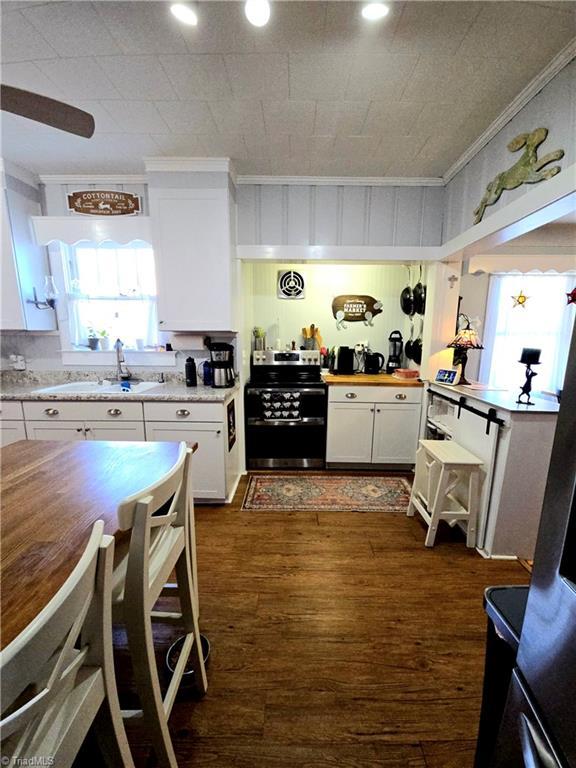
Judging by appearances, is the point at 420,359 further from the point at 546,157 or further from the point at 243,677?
the point at 243,677

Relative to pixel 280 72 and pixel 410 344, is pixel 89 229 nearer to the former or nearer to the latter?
pixel 280 72

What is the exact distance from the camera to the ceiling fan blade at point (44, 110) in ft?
3.33

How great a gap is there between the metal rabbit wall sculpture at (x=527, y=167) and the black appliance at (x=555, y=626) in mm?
1569

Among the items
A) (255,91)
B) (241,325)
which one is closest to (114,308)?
(241,325)

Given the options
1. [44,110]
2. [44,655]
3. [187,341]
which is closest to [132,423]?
[187,341]

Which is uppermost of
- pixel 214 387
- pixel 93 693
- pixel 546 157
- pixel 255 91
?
pixel 255 91

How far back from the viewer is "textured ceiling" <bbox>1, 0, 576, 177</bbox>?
123cm

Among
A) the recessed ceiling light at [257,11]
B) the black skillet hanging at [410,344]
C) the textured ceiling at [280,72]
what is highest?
the textured ceiling at [280,72]

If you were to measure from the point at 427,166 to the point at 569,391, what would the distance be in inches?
106

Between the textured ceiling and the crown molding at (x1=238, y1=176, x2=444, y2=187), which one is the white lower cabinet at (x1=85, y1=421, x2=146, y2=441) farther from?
the crown molding at (x1=238, y1=176, x2=444, y2=187)

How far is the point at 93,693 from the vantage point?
2.21 ft

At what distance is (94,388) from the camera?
276cm

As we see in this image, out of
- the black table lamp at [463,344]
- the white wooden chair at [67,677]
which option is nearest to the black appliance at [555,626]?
the white wooden chair at [67,677]

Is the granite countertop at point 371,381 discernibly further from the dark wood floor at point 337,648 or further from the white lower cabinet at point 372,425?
the dark wood floor at point 337,648
